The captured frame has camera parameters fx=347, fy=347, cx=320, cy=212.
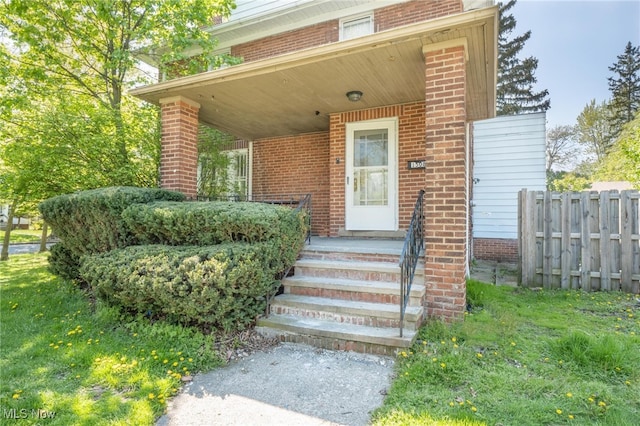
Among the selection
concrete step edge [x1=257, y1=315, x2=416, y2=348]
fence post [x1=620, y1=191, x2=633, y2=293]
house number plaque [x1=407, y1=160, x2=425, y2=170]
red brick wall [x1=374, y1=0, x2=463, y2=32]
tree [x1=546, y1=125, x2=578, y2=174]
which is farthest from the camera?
tree [x1=546, y1=125, x2=578, y2=174]

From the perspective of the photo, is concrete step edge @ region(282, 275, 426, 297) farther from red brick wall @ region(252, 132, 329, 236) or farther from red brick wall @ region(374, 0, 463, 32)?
red brick wall @ region(374, 0, 463, 32)

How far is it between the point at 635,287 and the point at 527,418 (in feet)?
14.6

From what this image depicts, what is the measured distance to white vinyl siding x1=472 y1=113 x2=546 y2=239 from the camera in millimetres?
9414

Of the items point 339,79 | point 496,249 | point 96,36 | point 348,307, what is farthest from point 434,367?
point 96,36

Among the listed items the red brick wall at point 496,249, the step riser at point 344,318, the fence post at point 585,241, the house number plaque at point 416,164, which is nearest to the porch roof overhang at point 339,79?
the house number plaque at point 416,164

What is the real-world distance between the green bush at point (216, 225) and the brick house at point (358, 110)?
142 centimetres

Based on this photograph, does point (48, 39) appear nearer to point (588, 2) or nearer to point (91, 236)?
point (91, 236)

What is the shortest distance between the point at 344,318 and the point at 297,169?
4717 millimetres

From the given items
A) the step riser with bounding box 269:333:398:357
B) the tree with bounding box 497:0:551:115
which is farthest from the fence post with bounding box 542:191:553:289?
the tree with bounding box 497:0:551:115

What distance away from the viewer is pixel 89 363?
312 cm

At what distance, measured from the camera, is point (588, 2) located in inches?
497

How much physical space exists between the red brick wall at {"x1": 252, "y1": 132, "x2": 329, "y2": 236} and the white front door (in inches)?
39.7

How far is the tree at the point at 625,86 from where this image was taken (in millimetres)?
21391

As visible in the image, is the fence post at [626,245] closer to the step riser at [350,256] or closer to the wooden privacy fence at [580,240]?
the wooden privacy fence at [580,240]
